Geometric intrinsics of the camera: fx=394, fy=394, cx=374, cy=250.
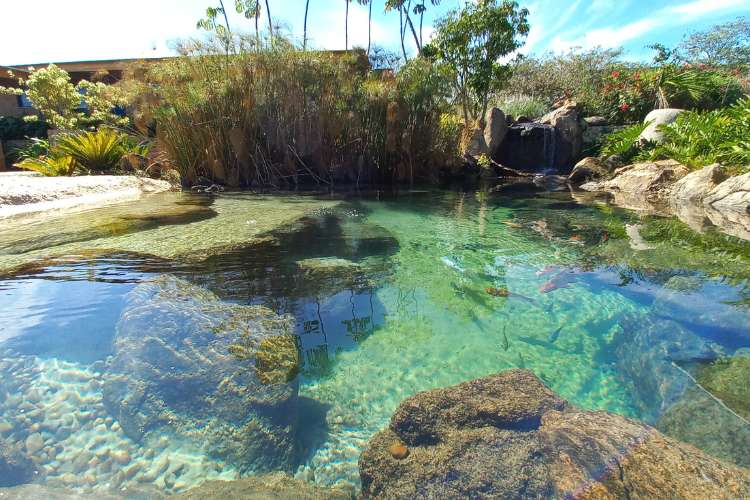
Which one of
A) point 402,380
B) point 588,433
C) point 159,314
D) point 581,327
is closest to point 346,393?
point 402,380

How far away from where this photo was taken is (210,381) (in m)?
2.22

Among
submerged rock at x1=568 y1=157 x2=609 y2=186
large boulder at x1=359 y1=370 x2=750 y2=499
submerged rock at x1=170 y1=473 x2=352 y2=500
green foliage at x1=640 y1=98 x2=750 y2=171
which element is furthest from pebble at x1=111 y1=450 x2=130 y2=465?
submerged rock at x1=568 y1=157 x2=609 y2=186

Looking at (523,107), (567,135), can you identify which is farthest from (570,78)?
(567,135)

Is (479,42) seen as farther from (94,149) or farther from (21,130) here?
(21,130)

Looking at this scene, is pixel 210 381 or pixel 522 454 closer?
pixel 522 454

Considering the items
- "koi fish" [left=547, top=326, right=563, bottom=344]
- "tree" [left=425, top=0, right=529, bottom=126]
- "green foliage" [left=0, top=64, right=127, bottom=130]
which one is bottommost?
"koi fish" [left=547, top=326, right=563, bottom=344]

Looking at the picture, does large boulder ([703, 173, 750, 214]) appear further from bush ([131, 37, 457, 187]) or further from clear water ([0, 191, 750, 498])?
bush ([131, 37, 457, 187])

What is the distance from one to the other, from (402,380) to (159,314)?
1754 mm

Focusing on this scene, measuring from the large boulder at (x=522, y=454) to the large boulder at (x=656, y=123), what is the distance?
12.1 m

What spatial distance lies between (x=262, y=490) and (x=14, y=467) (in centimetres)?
108

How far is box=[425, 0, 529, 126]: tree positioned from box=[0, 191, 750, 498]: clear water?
27.7 feet

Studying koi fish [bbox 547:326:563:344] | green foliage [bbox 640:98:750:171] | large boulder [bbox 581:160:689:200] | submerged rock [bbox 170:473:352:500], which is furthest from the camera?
large boulder [bbox 581:160:689:200]

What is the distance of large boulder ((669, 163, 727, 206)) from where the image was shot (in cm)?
804

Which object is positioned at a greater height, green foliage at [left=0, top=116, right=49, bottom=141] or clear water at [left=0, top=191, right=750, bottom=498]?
green foliage at [left=0, top=116, right=49, bottom=141]
